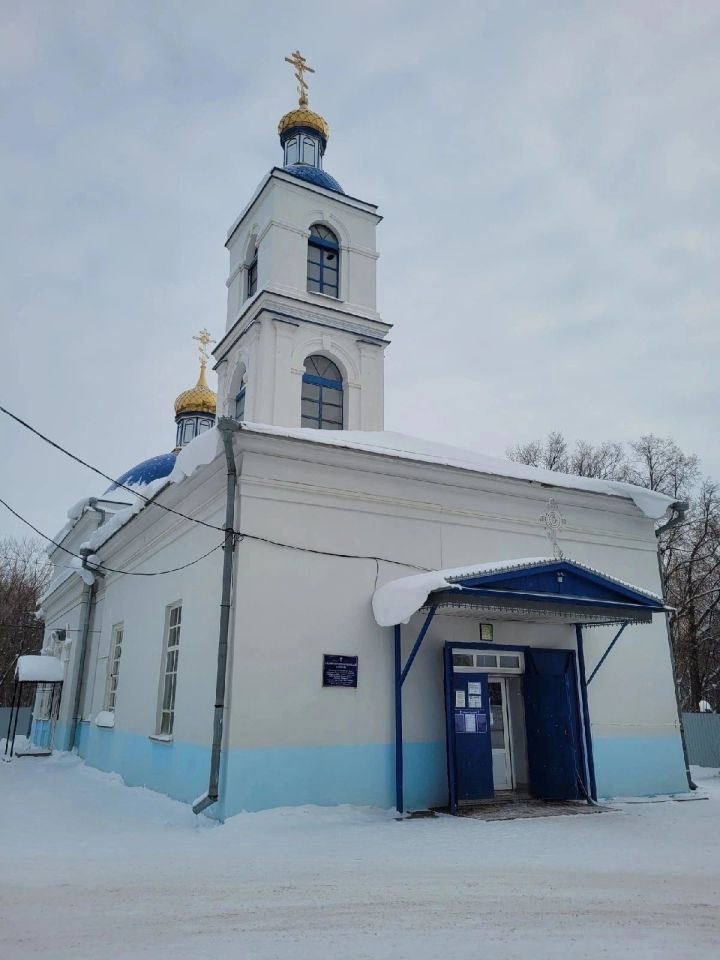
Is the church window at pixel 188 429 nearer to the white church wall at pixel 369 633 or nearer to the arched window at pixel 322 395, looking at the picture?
the arched window at pixel 322 395

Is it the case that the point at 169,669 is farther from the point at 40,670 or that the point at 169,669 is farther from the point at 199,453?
the point at 40,670

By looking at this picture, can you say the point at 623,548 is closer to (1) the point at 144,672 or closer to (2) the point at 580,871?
(2) the point at 580,871

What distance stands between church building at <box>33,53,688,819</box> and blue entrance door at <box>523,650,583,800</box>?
0.03m

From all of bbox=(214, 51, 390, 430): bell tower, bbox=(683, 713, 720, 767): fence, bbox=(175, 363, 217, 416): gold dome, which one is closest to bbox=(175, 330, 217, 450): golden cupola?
bbox=(175, 363, 217, 416): gold dome

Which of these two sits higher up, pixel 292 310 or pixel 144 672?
pixel 292 310

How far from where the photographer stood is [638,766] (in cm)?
1031

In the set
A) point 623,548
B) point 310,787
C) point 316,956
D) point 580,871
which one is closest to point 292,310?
point 623,548

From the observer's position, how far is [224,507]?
8.88m

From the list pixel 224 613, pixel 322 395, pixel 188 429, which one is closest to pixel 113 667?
pixel 322 395

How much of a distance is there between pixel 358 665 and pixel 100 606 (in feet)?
29.6

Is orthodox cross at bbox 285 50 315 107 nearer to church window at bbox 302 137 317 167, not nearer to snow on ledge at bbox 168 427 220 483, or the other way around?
church window at bbox 302 137 317 167

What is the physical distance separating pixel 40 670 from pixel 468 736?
1264 cm

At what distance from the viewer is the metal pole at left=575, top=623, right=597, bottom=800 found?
960cm

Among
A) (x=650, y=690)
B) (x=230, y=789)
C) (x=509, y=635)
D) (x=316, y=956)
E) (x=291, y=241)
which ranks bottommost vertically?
(x=316, y=956)
